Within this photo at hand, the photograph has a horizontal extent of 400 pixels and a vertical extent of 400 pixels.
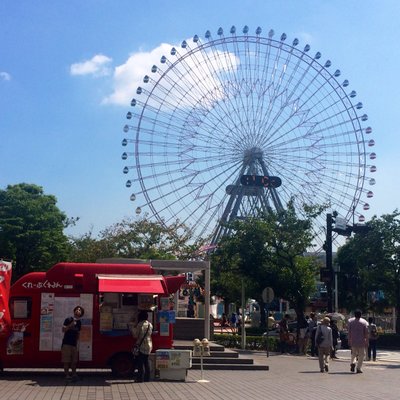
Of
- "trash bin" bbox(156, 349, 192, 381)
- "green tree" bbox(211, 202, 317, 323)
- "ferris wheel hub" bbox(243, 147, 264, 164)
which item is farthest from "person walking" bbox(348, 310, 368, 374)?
"ferris wheel hub" bbox(243, 147, 264, 164)

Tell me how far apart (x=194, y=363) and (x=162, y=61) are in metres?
28.4

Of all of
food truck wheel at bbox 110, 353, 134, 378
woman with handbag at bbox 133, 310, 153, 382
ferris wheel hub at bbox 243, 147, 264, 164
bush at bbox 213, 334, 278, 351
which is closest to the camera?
woman with handbag at bbox 133, 310, 153, 382

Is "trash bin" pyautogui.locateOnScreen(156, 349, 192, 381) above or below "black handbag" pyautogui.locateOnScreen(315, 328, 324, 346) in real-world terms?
below

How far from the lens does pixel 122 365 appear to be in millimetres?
17812

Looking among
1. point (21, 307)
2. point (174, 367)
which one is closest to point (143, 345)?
point (174, 367)

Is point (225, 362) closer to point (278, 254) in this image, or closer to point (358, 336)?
point (358, 336)

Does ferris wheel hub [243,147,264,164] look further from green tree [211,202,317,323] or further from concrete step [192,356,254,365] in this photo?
concrete step [192,356,254,365]

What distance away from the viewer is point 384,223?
38625 mm

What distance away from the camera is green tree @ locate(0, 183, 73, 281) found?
5006 cm

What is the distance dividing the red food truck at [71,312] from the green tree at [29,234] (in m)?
32.5

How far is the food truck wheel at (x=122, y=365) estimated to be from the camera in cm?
1775

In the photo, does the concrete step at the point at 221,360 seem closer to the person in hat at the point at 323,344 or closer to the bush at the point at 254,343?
the person in hat at the point at 323,344

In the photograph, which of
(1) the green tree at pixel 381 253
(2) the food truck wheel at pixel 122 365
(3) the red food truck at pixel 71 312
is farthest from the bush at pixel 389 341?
(2) the food truck wheel at pixel 122 365

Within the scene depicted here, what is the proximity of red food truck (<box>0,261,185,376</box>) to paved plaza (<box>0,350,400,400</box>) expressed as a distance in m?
0.50
